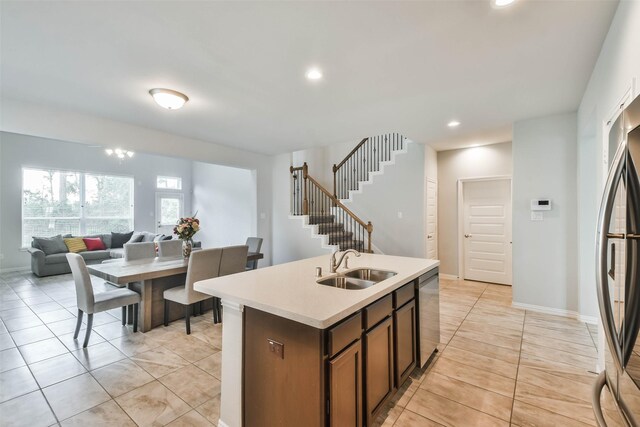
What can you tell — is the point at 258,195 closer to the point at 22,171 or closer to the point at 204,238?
the point at 204,238

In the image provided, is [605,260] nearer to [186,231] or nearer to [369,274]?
[369,274]

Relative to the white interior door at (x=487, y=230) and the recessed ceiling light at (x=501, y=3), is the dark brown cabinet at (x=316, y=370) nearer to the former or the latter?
the recessed ceiling light at (x=501, y=3)

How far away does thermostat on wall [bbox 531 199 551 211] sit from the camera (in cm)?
379

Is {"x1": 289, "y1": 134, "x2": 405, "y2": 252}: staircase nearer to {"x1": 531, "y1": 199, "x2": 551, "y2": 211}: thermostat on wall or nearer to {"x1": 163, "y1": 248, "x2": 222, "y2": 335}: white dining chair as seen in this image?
{"x1": 531, "y1": 199, "x2": 551, "y2": 211}: thermostat on wall

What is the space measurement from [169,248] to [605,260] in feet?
14.9

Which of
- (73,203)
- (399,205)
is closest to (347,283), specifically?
(399,205)

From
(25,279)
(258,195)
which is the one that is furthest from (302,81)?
(25,279)

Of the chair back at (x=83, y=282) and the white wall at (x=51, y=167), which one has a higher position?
the white wall at (x=51, y=167)

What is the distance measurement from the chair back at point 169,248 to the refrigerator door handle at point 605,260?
4.49 m

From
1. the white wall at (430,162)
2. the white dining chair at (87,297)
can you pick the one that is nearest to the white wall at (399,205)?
the white wall at (430,162)

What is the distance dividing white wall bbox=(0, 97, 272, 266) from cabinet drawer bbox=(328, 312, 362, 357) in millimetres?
4314

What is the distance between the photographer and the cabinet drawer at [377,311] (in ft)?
5.48

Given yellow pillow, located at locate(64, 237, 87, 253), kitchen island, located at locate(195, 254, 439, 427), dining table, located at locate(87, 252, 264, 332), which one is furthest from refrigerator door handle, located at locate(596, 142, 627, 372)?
yellow pillow, located at locate(64, 237, 87, 253)

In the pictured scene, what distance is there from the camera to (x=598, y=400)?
832 millimetres
